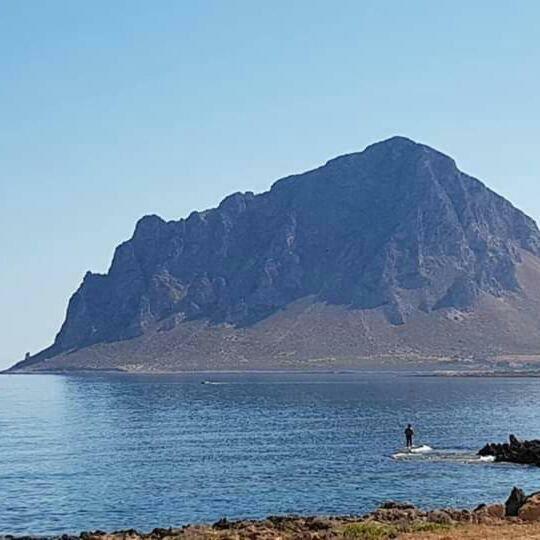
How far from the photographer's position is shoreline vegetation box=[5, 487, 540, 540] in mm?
37219

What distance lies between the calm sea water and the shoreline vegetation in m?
6.94

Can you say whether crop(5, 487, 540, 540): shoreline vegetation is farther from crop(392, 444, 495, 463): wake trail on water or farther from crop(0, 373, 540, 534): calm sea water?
crop(392, 444, 495, 463): wake trail on water

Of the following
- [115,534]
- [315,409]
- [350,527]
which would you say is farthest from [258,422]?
[350,527]

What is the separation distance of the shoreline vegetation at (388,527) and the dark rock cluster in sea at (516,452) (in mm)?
29172

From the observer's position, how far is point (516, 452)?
274 feet

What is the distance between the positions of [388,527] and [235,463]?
44.3m

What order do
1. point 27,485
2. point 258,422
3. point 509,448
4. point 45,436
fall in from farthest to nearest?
point 258,422, point 45,436, point 509,448, point 27,485

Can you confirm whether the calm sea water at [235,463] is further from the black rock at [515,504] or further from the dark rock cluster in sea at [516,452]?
the black rock at [515,504]

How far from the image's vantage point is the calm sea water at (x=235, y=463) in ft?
201

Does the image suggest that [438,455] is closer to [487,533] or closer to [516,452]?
[516,452]

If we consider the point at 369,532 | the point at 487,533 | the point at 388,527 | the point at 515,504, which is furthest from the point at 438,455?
the point at 487,533

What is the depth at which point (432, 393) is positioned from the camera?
656ft

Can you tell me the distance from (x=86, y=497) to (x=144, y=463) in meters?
19.5

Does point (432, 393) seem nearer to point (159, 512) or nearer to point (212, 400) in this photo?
point (212, 400)
